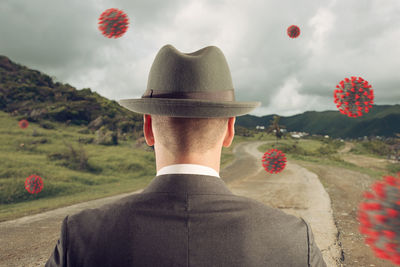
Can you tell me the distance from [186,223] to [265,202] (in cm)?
801

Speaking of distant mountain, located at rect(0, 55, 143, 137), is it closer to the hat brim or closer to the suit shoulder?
the hat brim

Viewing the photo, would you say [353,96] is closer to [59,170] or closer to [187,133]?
[187,133]

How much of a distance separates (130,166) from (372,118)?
22851 centimetres

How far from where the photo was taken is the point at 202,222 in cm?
112

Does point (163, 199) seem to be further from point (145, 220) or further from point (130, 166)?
point (130, 166)

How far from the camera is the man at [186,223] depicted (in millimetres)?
1094

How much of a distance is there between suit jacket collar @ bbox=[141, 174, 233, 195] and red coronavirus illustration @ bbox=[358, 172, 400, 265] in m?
1.77

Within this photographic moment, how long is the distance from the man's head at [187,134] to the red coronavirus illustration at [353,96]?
4.11 m

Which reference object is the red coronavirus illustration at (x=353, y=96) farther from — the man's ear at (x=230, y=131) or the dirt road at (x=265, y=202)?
the man's ear at (x=230, y=131)

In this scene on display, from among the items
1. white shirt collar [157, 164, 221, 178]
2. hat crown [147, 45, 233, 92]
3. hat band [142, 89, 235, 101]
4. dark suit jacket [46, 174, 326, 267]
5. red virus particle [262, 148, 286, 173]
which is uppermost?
hat crown [147, 45, 233, 92]

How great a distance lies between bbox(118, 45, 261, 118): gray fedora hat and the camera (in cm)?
138

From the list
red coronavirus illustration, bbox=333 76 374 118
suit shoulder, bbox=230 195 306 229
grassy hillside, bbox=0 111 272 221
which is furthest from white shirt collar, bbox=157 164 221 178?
grassy hillside, bbox=0 111 272 221

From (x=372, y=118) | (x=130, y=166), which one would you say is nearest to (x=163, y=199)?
(x=130, y=166)

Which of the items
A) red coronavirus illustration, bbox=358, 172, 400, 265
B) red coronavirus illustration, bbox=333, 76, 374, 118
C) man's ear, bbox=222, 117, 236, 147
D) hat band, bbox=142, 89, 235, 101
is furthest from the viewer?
red coronavirus illustration, bbox=333, 76, 374, 118
